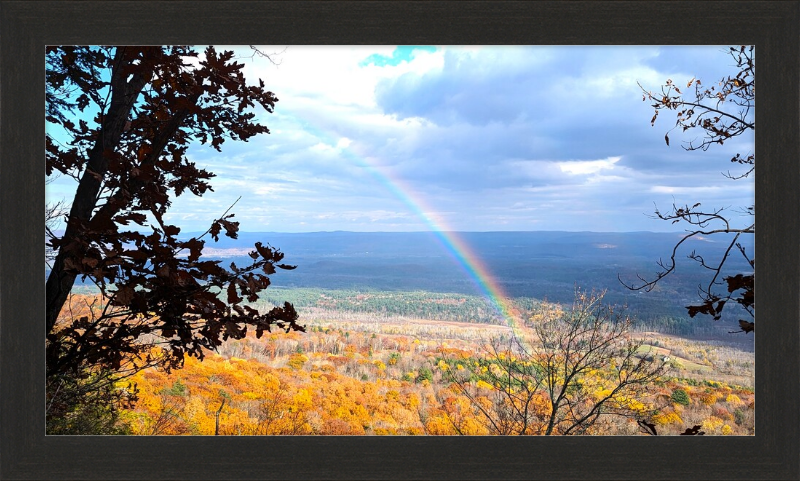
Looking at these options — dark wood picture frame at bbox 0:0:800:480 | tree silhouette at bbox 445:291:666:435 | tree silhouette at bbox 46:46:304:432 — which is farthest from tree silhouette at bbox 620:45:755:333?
tree silhouette at bbox 46:46:304:432

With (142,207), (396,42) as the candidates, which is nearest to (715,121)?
(396,42)

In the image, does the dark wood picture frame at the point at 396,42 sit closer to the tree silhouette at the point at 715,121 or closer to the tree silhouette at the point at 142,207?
the tree silhouette at the point at 142,207

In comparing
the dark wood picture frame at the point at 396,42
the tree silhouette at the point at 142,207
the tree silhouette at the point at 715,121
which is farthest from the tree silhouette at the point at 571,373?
the tree silhouette at the point at 142,207

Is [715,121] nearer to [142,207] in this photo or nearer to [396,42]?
[396,42]

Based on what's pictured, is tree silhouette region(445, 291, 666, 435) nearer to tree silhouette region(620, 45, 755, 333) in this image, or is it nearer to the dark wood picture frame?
tree silhouette region(620, 45, 755, 333)
